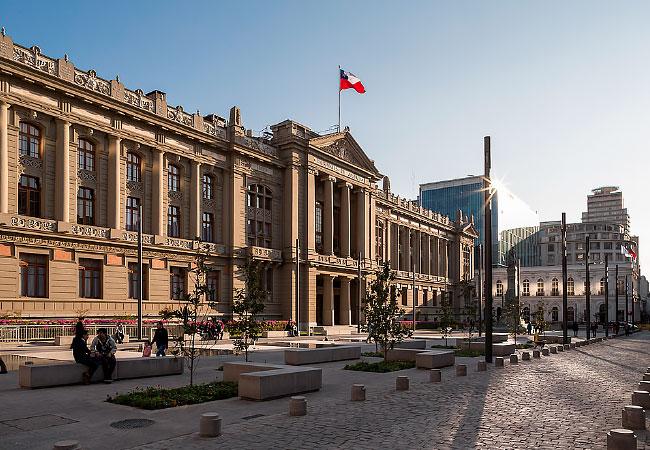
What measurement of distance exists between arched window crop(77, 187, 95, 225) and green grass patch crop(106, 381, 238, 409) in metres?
→ 29.2

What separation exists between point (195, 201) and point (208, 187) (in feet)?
9.97

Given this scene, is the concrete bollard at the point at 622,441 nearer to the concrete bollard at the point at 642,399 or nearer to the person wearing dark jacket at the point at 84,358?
the concrete bollard at the point at 642,399

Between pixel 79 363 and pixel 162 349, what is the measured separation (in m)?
8.14

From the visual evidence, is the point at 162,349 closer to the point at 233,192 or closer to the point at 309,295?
the point at 233,192

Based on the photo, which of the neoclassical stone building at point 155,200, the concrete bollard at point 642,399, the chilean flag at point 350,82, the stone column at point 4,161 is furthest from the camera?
the chilean flag at point 350,82

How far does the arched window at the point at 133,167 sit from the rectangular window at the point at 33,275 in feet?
32.9

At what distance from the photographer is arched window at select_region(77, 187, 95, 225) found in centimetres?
4184

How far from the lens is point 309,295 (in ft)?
195

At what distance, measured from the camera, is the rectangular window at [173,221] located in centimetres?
4927

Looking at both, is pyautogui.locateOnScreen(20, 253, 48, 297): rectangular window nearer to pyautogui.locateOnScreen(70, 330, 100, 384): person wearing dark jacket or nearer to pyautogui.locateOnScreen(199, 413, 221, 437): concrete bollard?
pyautogui.locateOnScreen(70, 330, 100, 384): person wearing dark jacket

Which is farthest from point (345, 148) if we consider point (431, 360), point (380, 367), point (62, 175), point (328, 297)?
point (380, 367)

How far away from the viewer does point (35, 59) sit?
38.4m

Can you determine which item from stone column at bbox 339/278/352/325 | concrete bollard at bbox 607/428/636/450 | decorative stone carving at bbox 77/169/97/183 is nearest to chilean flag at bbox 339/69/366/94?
stone column at bbox 339/278/352/325

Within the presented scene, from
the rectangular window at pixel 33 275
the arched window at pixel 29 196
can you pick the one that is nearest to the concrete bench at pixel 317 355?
the rectangular window at pixel 33 275
